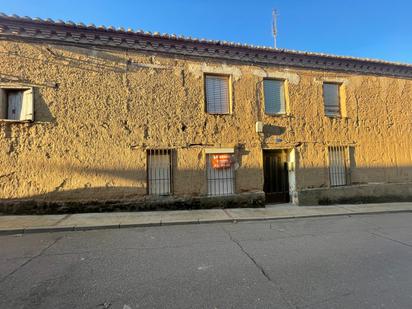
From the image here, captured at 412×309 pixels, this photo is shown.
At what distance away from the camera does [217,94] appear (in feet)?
32.9

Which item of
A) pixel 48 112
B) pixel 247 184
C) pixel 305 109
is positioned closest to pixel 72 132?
pixel 48 112

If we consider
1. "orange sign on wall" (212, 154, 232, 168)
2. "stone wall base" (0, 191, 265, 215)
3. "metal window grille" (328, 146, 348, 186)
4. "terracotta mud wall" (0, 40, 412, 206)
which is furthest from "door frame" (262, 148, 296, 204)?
"metal window grille" (328, 146, 348, 186)

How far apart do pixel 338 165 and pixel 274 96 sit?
12.7 ft

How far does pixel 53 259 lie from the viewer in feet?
15.6

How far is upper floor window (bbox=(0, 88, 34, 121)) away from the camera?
8359 millimetres

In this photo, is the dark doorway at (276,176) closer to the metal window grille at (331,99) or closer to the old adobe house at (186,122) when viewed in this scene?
the old adobe house at (186,122)

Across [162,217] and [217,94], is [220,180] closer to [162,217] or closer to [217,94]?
[162,217]

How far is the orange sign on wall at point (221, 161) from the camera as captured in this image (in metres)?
9.62

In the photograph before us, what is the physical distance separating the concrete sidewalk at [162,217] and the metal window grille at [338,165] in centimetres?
122

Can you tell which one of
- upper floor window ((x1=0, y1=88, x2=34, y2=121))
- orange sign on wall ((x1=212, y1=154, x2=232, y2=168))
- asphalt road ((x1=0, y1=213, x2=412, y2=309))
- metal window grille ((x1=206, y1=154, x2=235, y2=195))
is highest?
upper floor window ((x1=0, y1=88, x2=34, y2=121))

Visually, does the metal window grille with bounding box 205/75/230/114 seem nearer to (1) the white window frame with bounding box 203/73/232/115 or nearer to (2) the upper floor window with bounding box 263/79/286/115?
(1) the white window frame with bounding box 203/73/232/115

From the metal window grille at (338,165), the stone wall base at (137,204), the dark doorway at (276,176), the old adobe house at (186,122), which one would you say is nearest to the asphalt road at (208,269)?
the stone wall base at (137,204)

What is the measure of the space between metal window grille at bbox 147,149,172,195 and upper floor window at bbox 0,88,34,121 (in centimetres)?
389

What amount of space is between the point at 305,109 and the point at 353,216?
4.31 meters
